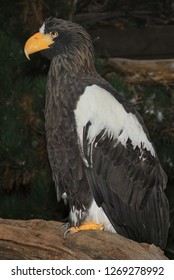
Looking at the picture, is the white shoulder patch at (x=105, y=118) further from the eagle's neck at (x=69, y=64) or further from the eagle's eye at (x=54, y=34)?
the eagle's eye at (x=54, y=34)

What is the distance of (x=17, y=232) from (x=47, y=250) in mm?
197

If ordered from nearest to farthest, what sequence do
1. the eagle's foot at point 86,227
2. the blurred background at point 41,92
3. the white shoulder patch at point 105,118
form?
the white shoulder patch at point 105,118 < the eagle's foot at point 86,227 < the blurred background at point 41,92

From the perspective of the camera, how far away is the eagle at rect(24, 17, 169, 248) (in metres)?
3.66

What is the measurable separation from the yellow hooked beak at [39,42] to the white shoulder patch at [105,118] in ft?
1.23

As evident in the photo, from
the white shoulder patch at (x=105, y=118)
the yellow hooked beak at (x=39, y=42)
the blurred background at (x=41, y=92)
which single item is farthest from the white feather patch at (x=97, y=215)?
the blurred background at (x=41, y=92)

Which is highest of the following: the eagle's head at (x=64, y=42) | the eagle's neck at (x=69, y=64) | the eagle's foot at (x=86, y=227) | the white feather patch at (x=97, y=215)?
the eagle's head at (x=64, y=42)

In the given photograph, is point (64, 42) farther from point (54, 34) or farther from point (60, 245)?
point (60, 245)

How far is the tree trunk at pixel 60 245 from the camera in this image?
11.3 ft

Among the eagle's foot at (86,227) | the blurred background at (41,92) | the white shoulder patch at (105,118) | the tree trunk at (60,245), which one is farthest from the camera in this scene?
the blurred background at (41,92)

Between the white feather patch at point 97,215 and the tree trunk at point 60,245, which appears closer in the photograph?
the tree trunk at point 60,245

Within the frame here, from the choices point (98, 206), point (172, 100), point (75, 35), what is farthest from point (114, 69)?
point (98, 206)

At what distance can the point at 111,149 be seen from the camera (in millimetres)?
3734

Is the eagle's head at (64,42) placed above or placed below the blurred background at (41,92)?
above
